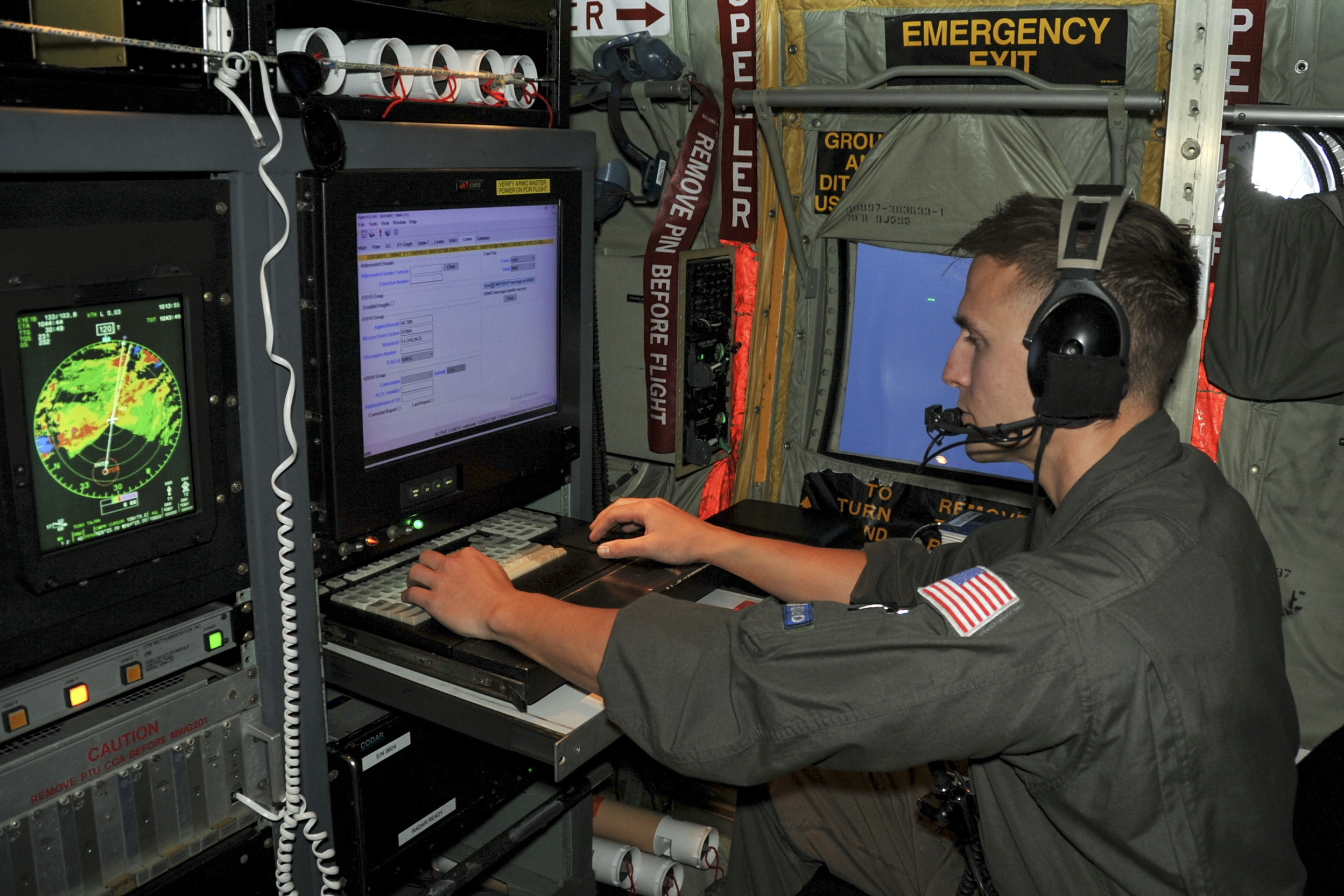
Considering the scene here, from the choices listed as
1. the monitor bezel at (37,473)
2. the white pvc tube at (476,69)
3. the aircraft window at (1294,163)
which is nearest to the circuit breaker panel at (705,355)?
the white pvc tube at (476,69)

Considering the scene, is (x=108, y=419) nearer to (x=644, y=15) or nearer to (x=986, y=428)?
(x=986, y=428)

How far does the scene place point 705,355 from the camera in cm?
295

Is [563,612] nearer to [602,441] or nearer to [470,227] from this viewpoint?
[470,227]

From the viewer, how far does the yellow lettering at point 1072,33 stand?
8.04 ft

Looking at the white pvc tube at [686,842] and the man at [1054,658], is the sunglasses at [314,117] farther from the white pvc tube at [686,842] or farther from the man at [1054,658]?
the white pvc tube at [686,842]

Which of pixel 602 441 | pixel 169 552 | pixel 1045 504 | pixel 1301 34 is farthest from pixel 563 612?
pixel 1301 34

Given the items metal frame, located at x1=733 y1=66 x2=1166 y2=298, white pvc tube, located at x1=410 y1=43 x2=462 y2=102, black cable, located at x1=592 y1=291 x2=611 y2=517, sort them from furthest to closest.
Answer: black cable, located at x1=592 y1=291 x2=611 y2=517, metal frame, located at x1=733 y1=66 x2=1166 y2=298, white pvc tube, located at x1=410 y1=43 x2=462 y2=102

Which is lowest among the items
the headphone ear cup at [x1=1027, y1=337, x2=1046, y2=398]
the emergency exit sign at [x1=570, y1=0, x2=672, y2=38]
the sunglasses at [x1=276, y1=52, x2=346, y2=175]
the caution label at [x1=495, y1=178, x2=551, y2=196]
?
the headphone ear cup at [x1=1027, y1=337, x2=1046, y2=398]

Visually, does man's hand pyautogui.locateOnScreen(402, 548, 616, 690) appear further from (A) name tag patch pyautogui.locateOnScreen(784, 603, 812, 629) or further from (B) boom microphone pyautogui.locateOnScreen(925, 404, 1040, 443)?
(B) boom microphone pyautogui.locateOnScreen(925, 404, 1040, 443)

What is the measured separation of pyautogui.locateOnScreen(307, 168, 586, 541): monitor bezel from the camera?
1414mm

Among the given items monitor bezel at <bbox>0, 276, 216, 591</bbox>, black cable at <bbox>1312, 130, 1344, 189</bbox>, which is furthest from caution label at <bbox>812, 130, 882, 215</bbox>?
monitor bezel at <bbox>0, 276, 216, 591</bbox>

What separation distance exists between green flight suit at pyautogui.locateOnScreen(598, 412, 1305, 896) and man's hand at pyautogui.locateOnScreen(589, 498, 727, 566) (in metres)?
0.43

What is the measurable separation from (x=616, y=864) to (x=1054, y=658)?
6.30 feet

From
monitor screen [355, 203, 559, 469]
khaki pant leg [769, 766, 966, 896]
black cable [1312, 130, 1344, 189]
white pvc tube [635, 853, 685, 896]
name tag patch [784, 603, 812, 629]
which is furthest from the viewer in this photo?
white pvc tube [635, 853, 685, 896]
